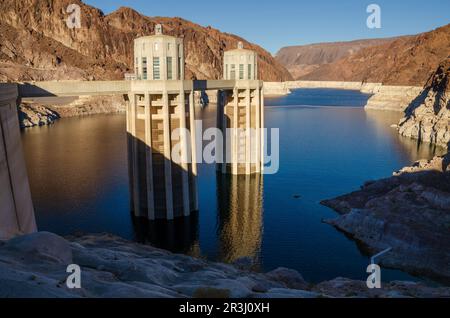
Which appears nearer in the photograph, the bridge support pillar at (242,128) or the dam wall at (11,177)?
the dam wall at (11,177)

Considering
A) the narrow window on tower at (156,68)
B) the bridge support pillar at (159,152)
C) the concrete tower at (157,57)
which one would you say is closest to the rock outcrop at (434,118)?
the bridge support pillar at (159,152)

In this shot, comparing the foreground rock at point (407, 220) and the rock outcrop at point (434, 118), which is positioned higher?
the rock outcrop at point (434, 118)

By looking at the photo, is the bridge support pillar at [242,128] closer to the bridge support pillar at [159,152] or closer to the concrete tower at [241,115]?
the concrete tower at [241,115]

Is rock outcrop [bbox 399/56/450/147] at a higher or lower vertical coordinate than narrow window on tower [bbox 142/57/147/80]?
lower

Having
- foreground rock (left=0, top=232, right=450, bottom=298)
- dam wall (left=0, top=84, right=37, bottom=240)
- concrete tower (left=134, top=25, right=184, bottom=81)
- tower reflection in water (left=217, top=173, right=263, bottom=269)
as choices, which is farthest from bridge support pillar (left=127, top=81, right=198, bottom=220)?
foreground rock (left=0, top=232, right=450, bottom=298)

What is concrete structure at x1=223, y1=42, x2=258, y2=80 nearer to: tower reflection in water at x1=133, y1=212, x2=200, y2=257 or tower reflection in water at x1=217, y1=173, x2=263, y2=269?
tower reflection in water at x1=217, y1=173, x2=263, y2=269

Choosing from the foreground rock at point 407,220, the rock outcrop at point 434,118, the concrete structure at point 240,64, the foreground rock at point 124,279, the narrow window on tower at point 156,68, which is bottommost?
the foreground rock at point 407,220
